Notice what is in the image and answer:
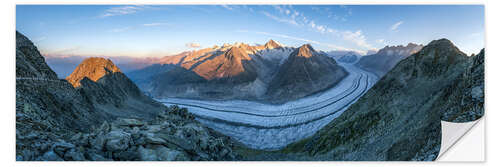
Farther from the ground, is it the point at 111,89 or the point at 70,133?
the point at 111,89

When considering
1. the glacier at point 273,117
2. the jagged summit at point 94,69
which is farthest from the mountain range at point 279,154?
the glacier at point 273,117

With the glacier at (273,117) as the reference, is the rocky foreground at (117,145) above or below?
above

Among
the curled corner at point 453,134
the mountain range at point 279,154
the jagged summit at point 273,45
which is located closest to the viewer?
the mountain range at point 279,154

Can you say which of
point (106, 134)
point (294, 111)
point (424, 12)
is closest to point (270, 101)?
point (294, 111)

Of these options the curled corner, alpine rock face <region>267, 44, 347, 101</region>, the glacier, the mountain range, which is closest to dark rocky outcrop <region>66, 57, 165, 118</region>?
the mountain range

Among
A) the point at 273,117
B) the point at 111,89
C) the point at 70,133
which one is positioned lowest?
the point at 273,117

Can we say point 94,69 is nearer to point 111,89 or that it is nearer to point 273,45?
point 111,89

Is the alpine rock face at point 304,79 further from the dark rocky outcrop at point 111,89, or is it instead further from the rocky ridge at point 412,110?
the rocky ridge at point 412,110

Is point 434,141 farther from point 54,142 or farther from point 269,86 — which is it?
point 269,86

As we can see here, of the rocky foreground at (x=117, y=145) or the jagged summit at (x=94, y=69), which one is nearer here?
the rocky foreground at (x=117, y=145)

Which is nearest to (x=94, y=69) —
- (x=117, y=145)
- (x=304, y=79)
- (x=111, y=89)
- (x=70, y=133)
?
(x=111, y=89)

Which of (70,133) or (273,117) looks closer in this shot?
(70,133)
